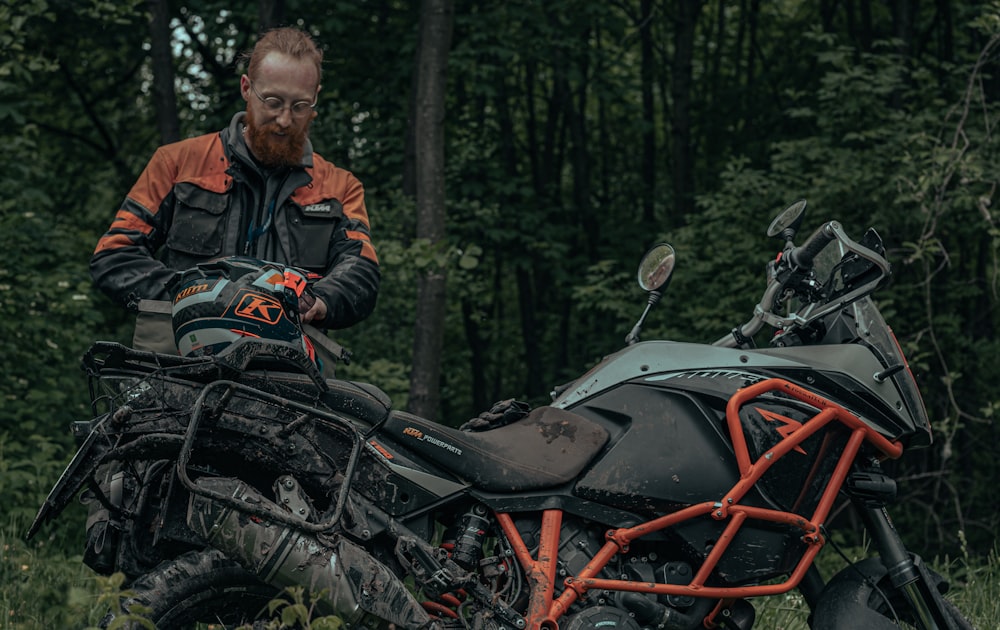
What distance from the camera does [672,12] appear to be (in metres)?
15.3

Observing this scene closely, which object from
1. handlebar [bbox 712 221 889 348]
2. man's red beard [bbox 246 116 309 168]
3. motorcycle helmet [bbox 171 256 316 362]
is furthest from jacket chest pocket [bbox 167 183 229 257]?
handlebar [bbox 712 221 889 348]

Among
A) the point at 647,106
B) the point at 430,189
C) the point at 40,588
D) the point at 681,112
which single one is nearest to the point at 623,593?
the point at 40,588

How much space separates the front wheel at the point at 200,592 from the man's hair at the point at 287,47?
154 cm

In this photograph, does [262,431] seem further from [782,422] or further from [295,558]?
[782,422]

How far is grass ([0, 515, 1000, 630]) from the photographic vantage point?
2844mm

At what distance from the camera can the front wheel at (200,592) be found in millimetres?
2854

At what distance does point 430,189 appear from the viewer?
7.31 meters

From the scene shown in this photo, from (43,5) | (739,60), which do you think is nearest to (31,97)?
(43,5)

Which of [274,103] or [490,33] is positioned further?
[490,33]

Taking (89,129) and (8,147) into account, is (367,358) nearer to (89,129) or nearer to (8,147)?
(8,147)

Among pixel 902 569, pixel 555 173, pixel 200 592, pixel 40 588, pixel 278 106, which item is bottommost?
pixel 555 173

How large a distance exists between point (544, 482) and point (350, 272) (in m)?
0.94

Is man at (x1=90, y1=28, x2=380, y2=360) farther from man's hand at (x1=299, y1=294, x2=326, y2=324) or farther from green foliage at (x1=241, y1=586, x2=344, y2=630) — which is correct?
green foliage at (x1=241, y1=586, x2=344, y2=630)

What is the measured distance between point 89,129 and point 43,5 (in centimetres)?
664
